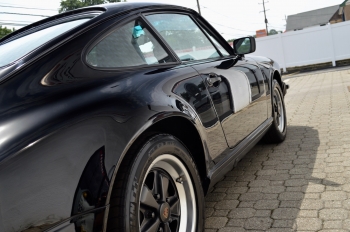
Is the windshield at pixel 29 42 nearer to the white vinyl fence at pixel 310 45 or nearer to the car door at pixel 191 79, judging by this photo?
the car door at pixel 191 79

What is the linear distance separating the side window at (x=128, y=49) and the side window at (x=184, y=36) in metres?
0.15

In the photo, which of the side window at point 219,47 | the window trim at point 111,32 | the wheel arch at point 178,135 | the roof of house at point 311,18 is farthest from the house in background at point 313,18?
the wheel arch at point 178,135

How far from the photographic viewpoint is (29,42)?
2047 millimetres

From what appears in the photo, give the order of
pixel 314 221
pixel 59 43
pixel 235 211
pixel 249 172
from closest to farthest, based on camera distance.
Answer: pixel 59 43 < pixel 314 221 < pixel 235 211 < pixel 249 172

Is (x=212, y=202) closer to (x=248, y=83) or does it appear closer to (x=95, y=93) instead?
(x=248, y=83)

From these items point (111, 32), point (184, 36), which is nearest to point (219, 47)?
point (184, 36)

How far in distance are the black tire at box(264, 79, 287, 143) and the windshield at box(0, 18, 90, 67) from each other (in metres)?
2.75

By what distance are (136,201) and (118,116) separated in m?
0.39

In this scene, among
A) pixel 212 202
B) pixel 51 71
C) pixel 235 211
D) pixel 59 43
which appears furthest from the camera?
pixel 212 202

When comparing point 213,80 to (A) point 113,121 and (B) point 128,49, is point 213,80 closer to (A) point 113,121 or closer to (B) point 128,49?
(B) point 128,49

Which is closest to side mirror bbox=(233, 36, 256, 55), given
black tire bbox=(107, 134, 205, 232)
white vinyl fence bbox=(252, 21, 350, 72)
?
black tire bbox=(107, 134, 205, 232)

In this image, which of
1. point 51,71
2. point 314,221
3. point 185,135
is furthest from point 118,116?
point 314,221

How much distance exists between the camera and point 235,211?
111 inches

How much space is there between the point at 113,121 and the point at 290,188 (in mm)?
2067
